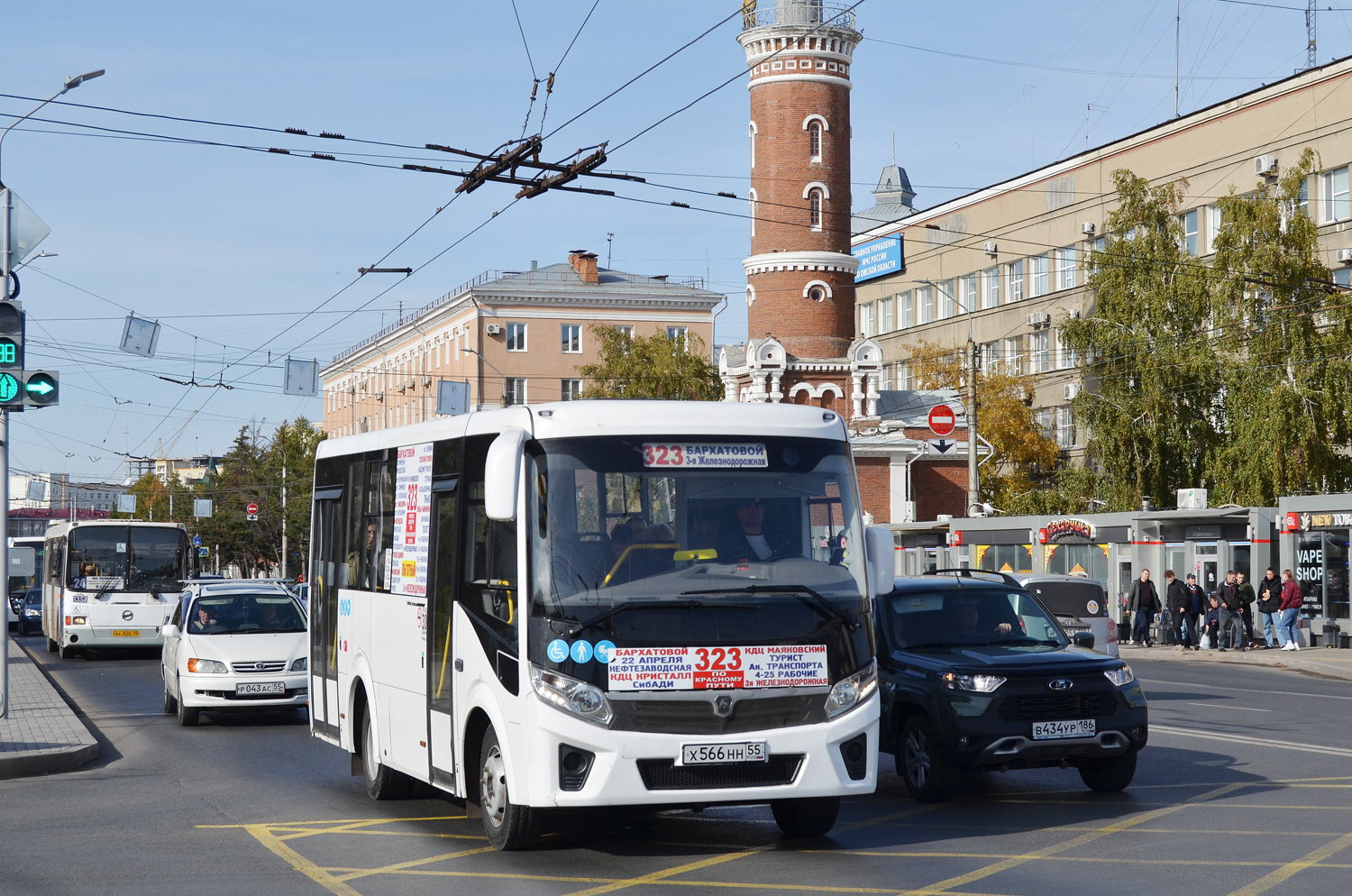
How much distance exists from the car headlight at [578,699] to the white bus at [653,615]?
1cm

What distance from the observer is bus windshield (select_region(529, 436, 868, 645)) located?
895 cm

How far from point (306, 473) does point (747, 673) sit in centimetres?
7658

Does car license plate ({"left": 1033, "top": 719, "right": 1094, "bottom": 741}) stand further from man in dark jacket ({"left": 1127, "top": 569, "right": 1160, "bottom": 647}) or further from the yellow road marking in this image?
man in dark jacket ({"left": 1127, "top": 569, "right": 1160, "bottom": 647})

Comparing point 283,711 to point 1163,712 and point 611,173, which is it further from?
point 1163,712

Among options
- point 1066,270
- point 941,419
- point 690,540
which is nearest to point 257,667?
point 690,540

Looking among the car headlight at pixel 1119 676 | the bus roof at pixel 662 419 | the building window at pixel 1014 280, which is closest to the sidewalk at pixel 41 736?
the bus roof at pixel 662 419

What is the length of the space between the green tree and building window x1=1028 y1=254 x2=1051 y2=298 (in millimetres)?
15621

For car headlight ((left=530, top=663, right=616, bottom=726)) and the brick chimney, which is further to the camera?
the brick chimney

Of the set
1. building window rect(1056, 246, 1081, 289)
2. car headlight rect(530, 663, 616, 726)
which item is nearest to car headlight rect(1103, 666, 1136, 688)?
car headlight rect(530, 663, 616, 726)

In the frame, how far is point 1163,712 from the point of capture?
701 inches

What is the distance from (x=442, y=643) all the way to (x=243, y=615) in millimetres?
10383

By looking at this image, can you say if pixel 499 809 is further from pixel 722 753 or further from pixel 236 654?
pixel 236 654

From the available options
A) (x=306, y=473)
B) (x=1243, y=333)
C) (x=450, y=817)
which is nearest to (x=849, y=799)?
(x=450, y=817)

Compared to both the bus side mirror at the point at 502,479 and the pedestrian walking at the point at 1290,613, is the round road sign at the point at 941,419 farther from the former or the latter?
the bus side mirror at the point at 502,479
